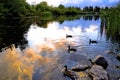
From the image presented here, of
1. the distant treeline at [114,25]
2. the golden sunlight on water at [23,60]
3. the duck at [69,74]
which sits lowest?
the golden sunlight on water at [23,60]

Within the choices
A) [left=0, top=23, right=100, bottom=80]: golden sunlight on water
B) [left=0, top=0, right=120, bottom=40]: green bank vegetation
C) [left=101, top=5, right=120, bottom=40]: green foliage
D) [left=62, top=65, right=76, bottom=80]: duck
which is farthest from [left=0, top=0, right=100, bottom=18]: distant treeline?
[left=62, top=65, right=76, bottom=80]: duck

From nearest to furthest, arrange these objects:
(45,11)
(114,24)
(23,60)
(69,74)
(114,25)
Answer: (69,74) < (23,60) < (114,24) < (114,25) < (45,11)

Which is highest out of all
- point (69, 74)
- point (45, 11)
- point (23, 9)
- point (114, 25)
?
point (23, 9)

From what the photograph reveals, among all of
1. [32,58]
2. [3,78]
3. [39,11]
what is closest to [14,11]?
[39,11]

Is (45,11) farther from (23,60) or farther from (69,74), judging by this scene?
(69,74)

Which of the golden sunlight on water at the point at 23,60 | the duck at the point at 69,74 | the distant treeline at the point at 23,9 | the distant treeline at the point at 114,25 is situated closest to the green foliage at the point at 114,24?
the distant treeline at the point at 114,25

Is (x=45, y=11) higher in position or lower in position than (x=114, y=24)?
lower

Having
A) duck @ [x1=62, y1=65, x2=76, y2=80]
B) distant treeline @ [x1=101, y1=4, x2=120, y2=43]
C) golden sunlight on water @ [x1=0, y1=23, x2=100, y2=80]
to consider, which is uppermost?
distant treeline @ [x1=101, y1=4, x2=120, y2=43]

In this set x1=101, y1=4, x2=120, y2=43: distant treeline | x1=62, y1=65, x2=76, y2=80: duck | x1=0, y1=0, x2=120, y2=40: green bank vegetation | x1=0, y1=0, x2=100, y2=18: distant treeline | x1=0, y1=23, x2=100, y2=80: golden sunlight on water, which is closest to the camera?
x1=62, y1=65, x2=76, y2=80: duck

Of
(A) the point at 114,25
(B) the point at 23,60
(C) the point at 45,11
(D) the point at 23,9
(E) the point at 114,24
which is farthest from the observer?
(C) the point at 45,11

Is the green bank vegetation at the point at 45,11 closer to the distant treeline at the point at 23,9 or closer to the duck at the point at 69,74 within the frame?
the distant treeline at the point at 23,9

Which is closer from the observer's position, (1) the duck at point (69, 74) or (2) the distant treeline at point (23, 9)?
(1) the duck at point (69, 74)

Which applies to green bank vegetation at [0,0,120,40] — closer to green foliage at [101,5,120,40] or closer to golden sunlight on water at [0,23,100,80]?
green foliage at [101,5,120,40]

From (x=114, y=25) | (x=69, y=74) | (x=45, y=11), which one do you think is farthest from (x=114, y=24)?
(x=45, y=11)
